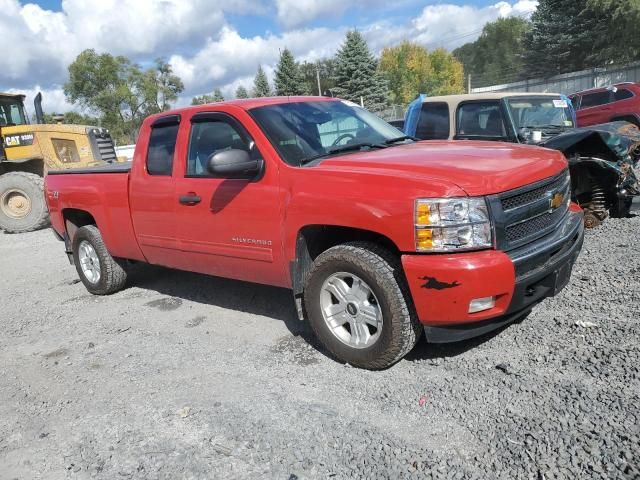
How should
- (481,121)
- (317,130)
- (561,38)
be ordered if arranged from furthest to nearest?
(561,38) → (481,121) → (317,130)

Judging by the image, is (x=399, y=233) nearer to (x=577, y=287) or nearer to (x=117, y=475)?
(x=117, y=475)

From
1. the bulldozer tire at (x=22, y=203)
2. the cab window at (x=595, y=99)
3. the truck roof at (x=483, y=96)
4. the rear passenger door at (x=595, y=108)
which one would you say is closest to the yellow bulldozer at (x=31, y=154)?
the bulldozer tire at (x=22, y=203)

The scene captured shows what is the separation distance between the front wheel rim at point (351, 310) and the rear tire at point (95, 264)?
3161 millimetres

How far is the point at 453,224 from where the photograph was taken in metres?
2.96

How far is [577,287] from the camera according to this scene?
4516mm

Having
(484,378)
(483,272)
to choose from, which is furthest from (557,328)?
(483,272)

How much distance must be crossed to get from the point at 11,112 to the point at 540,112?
39.5 feet

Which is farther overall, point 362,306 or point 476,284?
point 362,306

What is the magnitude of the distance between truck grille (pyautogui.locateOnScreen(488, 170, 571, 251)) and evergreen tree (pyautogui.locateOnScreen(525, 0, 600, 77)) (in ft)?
143

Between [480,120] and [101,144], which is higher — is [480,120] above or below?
below

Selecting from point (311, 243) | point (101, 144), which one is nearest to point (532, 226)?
point (311, 243)

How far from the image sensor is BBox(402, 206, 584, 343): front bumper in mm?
2949

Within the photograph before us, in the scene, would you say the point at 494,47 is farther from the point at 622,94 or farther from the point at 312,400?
the point at 312,400

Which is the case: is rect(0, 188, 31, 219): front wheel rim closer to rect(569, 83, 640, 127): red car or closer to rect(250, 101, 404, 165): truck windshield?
rect(250, 101, 404, 165): truck windshield
